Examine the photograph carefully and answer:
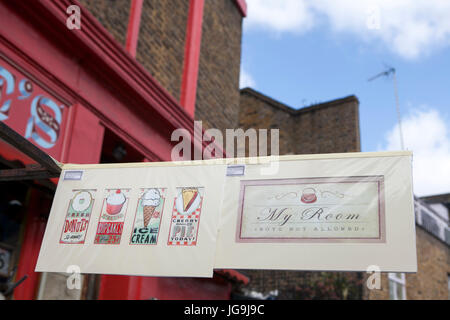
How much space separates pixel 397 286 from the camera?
47.9 ft

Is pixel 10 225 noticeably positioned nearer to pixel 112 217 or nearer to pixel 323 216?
pixel 112 217

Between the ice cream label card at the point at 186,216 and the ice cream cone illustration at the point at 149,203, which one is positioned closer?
the ice cream label card at the point at 186,216

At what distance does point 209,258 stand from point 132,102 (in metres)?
3.78

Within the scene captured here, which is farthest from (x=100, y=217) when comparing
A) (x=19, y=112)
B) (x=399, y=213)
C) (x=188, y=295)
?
(x=188, y=295)

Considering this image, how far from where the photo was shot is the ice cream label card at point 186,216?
3.93 m

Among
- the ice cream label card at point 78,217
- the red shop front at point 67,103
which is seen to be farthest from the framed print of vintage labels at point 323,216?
the red shop front at point 67,103

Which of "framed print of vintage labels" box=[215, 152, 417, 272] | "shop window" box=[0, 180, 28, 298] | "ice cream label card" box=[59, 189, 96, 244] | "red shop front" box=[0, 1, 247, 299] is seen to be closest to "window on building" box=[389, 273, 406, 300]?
"red shop front" box=[0, 1, 247, 299]

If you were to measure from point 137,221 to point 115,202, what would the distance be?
0.89ft

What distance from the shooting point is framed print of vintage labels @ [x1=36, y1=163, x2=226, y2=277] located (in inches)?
153

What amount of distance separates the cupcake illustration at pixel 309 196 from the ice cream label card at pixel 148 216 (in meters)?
1.07

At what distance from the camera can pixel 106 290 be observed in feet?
23.1

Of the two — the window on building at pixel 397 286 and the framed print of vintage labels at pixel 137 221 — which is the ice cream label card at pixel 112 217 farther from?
the window on building at pixel 397 286

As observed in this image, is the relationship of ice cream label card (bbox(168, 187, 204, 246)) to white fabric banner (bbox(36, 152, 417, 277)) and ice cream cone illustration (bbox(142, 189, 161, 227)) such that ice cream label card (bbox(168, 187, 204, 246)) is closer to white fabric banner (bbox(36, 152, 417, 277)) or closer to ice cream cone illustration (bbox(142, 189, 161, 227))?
white fabric banner (bbox(36, 152, 417, 277))
